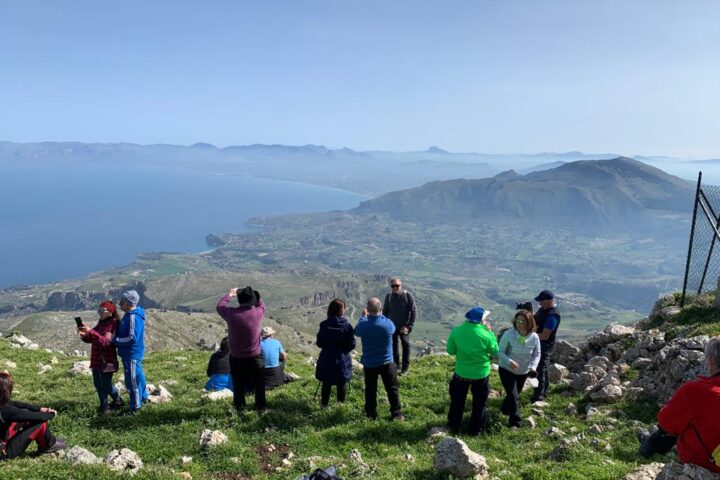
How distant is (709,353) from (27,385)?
57.1 ft

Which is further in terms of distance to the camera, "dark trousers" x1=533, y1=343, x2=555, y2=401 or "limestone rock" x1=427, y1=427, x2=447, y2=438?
"dark trousers" x1=533, y1=343, x2=555, y2=401

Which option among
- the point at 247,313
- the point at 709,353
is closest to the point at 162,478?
the point at 247,313

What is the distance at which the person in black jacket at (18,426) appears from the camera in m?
7.46

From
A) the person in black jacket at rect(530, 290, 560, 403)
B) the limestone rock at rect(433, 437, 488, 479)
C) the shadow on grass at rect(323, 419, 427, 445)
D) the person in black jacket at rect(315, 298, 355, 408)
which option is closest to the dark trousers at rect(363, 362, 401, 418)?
Answer: the shadow on grass at rect(323, 419, 427, 445)

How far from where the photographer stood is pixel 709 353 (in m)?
5.39

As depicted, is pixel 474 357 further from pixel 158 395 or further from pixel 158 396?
pixel 158 395

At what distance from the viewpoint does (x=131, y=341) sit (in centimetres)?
1036

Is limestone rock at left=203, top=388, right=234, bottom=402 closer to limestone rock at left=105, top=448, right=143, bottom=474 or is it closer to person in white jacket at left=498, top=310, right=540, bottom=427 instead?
limestone rock at left=105, top=448, right=143, bottom=474

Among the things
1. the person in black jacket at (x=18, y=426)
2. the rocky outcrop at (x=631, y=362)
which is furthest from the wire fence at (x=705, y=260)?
the person in black jacket at (x=18, y=426)

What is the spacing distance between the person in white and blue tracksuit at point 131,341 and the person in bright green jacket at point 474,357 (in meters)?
7.28

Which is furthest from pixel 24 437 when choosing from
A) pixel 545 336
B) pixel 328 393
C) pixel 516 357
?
pixel 545 336

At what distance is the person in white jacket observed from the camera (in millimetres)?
9883

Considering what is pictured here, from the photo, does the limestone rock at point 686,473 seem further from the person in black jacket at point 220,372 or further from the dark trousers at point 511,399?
the person in black jacket at point 220,372

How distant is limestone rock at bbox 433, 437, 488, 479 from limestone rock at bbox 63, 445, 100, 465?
5.92m
